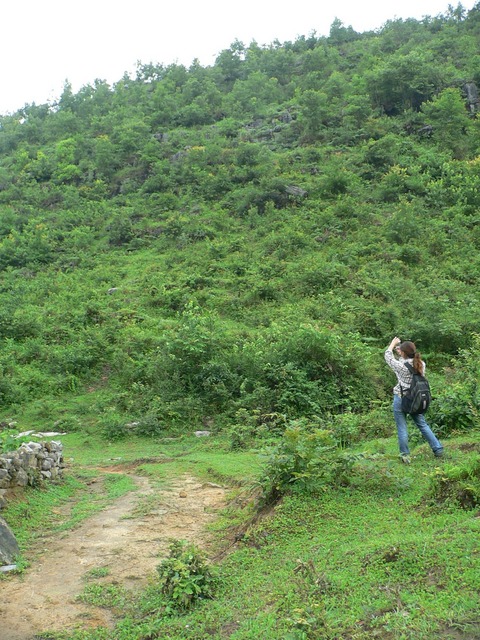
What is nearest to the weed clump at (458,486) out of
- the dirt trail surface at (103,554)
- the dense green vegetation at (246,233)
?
the dirt trail surface at (103,554)

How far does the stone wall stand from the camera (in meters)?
7.32

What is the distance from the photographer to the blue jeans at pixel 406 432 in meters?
6.49

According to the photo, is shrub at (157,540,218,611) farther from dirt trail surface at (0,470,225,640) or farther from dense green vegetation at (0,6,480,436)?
dense green vegetation at (0,6,480,436)

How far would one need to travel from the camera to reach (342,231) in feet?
78.9

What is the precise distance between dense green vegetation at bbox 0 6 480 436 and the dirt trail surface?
4489mm

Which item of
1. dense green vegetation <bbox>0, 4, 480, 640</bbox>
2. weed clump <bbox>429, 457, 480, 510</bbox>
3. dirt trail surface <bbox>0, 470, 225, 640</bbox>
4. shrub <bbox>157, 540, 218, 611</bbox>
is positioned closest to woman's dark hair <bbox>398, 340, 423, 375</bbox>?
dense green vegetation <bbox>0, 4, 480, 640</bbox>

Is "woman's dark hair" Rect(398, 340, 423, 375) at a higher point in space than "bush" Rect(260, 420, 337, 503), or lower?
higher

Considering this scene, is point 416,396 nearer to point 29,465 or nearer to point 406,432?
point 406,432

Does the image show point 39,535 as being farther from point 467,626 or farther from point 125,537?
point 467,626

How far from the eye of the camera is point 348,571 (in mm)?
4141

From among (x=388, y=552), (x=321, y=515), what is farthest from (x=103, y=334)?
(x=388, y=552)

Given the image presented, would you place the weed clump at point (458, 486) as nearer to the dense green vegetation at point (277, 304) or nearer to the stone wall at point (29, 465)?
Result: the dense green vegetation at point (277, 304)

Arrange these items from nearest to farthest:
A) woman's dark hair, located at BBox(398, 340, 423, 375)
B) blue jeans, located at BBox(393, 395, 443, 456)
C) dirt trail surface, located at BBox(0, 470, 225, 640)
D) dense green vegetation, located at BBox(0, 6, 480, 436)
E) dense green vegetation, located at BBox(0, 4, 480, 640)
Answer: dense green vegetation, located at BBox(0, 4, 480, 640) → dirt trail surface, located at BBox(0, 470, 225, 640) → blue jeans, located at BBox(393, 395, 443, 456) → woman's dark hair, located at BBox(398, 340, 423, 375) → dense green vegetation, located at BBox(0, 6, 480, 436)

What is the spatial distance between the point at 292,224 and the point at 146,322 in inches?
367
